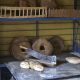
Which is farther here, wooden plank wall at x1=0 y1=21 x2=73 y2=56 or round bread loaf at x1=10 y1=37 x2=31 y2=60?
wooden plank wall at x1=0 y1=21 x2=73 y2=56

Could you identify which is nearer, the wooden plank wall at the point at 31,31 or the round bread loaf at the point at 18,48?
the round bread loaf at the point at 18,48

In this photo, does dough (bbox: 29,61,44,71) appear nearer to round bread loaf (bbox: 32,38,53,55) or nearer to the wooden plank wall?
round bread loaf (bbox: 32,38,53,55)

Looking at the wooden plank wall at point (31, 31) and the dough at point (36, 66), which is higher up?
the wooden plank wall at point (31, 31)

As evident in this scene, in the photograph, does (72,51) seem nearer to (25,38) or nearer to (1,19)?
(25,38)

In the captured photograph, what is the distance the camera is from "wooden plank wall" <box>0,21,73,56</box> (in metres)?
2.56

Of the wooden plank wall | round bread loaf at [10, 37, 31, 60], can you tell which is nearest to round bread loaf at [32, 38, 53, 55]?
round bread loaf at [10, 37, 31, 60]

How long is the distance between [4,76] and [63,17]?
859mm

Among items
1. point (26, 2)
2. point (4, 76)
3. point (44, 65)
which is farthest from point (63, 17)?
point (4, 76)

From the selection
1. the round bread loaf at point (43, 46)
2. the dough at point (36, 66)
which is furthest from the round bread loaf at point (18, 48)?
the dough at point (36, 66)

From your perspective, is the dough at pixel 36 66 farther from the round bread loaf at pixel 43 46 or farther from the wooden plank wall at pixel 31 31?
the wooden plank wall at pixel 31 31

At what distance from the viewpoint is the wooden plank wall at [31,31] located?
2.56 m

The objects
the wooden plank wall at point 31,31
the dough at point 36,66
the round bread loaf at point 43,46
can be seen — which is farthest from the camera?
the wooden plank wall at point 31,31

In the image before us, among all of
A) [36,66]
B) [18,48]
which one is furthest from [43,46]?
[36,66]

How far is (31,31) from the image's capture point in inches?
104
